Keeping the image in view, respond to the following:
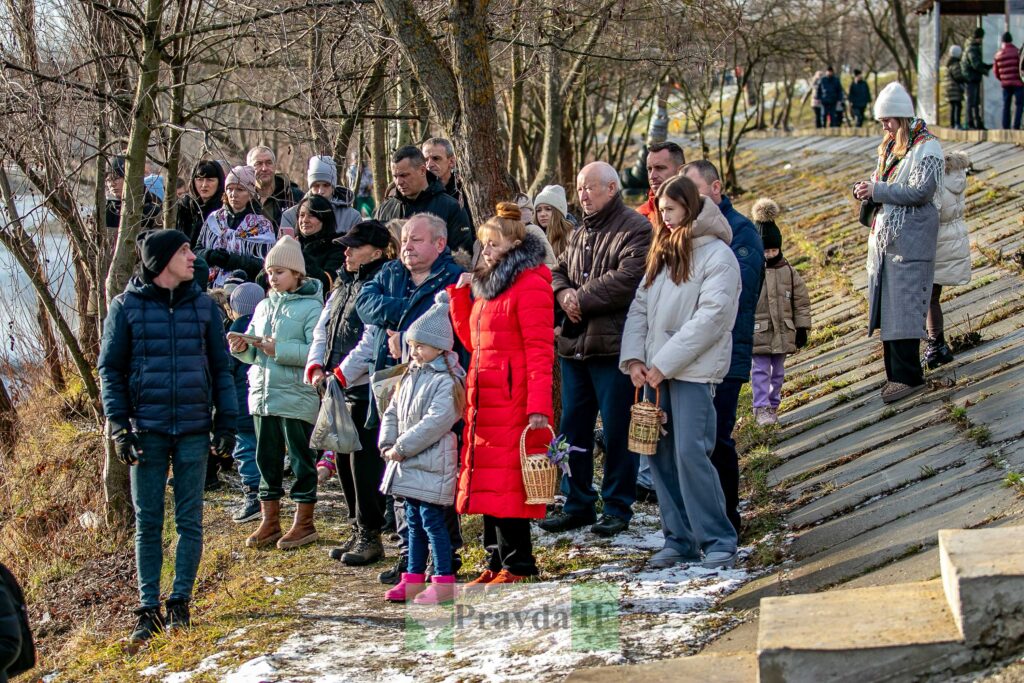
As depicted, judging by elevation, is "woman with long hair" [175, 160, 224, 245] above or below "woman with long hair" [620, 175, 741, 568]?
above

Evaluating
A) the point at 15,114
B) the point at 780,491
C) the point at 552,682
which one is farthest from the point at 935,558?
the point at 15,114

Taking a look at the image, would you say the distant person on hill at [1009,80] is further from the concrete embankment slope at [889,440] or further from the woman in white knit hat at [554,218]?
A: the woman in white knit hat at [554,218]

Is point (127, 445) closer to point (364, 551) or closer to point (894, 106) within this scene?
point (364, 551)

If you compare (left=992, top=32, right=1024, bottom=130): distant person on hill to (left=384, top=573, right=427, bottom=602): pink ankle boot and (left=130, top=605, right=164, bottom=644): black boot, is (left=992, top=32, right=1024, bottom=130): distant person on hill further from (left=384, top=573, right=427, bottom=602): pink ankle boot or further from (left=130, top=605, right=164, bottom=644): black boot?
(left=130, top=605, right=164, bottom=644): black boot

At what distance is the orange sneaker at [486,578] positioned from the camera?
6.25 m

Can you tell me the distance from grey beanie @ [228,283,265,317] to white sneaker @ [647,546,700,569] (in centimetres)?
377

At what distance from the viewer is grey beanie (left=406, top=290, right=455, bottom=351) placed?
6.27 m

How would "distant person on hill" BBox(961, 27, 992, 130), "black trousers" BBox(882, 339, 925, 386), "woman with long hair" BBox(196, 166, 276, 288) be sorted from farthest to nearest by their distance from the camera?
"distant person on hill" BBox(961, 27, 992, 130)
"woman with long hair" BBox(196, 166, 276, 288)
"black trousers" BBox(882, 339, 925, 386)

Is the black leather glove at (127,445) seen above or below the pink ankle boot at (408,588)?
above

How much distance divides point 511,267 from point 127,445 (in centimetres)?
219

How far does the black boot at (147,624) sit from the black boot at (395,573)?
120cm

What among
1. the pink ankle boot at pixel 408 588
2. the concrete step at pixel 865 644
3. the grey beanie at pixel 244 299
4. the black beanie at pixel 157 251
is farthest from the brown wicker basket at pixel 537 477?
the grey beanie at pixel 244 299

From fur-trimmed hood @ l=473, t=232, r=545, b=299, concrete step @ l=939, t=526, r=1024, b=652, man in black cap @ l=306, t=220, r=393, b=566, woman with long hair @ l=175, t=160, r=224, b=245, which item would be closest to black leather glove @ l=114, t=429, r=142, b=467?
man in black cap @ l=306, t=220, r=393, b=566

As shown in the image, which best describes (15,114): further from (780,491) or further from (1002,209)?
(1002,209)
